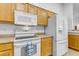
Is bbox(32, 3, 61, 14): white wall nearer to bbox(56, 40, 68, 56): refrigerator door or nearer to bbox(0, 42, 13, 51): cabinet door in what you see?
bbox(56, 40, 68, 56): refrigerator door

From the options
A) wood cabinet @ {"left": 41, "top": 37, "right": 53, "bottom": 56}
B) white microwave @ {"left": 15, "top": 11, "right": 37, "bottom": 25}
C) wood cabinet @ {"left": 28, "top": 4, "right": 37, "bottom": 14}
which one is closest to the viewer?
white microwave @ {"left": 15, "top": 11, "right": 37, "bottom": 25}

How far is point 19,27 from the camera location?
2119mm

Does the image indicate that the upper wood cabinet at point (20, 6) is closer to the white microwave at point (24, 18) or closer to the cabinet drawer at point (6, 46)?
the white microwave at point (24, 18)

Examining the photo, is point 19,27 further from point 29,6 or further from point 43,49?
point 43,49

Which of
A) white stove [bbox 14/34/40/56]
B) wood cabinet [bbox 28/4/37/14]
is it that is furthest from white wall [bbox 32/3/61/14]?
white stove [bbox 14/34/40/56]

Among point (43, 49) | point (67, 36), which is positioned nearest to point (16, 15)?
point (43, 49)

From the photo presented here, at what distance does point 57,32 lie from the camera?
2770 millimetres

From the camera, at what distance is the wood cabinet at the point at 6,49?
164 cm

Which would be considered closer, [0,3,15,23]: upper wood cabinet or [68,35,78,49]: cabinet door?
[0,3,15,23]: upper wood cabinet

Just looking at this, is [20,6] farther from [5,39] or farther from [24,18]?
[5,39]

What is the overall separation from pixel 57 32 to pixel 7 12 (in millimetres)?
1206

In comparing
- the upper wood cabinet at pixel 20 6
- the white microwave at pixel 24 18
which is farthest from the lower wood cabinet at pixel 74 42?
the upper wood cabinet at pixel 20 6

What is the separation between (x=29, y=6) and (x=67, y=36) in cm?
96

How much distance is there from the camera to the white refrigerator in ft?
8.80
